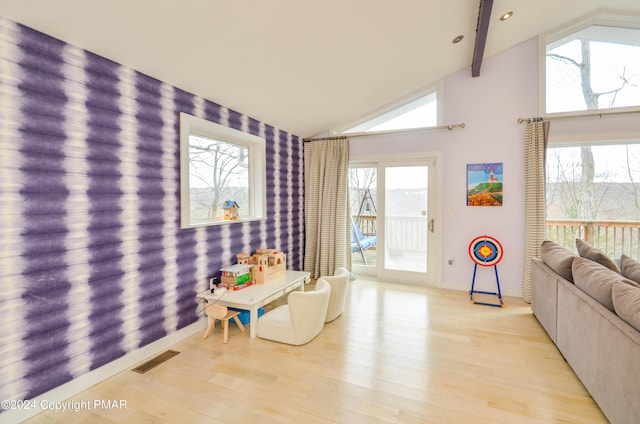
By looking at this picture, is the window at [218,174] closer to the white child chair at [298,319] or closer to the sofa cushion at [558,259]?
the white child chair at [298,319]

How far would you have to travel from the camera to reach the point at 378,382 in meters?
2.02

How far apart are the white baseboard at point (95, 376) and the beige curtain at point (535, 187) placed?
3870 mm

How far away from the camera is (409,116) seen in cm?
421

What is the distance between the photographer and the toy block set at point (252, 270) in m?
2.90

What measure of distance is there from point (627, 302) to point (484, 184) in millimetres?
2529

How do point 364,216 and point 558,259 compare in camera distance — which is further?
point 364,216

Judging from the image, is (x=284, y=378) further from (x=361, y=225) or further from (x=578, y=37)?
(x=578, y=37)

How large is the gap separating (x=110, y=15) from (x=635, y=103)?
504cm

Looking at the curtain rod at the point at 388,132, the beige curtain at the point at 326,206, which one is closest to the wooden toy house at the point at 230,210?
the beige curtain at the point at 326,206

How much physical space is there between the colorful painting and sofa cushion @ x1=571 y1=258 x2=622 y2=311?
5.43ft

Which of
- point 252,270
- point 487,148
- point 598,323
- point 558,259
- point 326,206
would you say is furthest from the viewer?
point 326,206

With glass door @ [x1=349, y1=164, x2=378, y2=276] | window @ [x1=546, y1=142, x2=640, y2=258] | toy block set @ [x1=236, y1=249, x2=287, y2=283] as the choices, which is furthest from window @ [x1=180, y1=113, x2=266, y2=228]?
window @ [x1=546, y1=142, x2=640, y2=258]

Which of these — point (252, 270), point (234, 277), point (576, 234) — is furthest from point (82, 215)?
point (576, 234)

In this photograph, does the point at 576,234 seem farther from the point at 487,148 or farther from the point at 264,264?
the point at 264,264
